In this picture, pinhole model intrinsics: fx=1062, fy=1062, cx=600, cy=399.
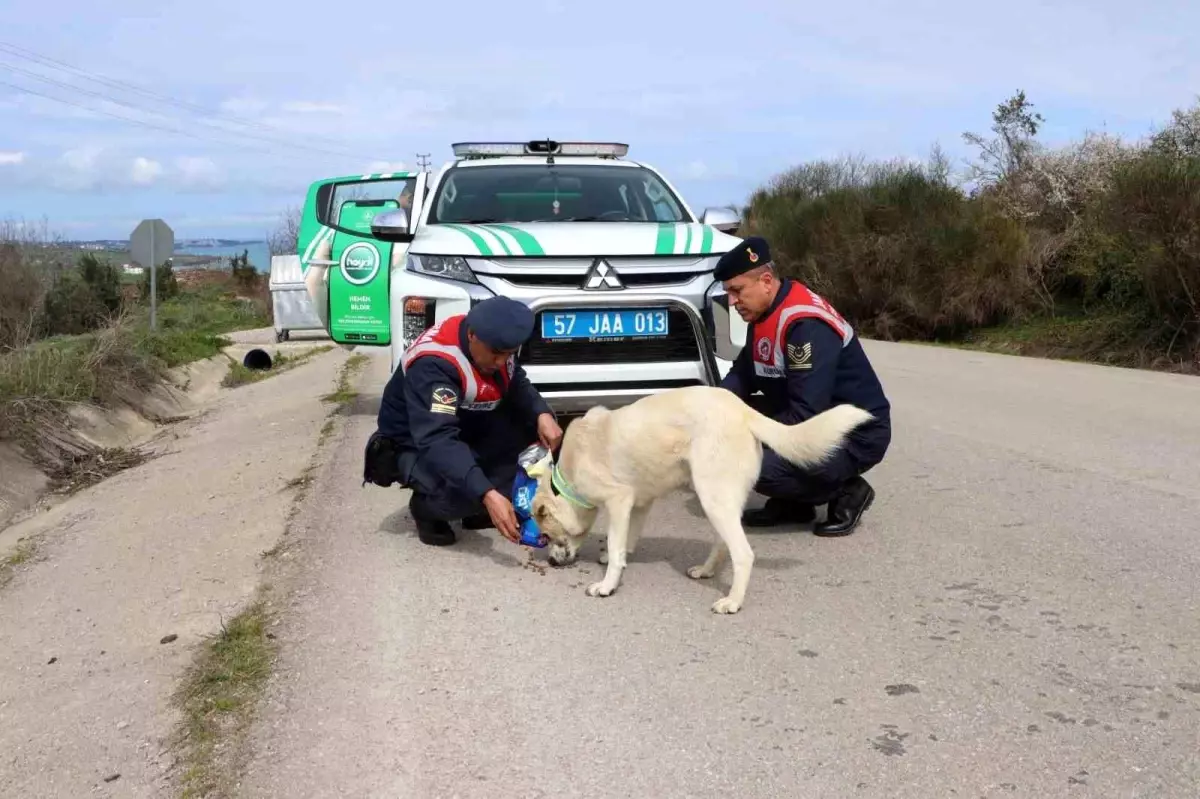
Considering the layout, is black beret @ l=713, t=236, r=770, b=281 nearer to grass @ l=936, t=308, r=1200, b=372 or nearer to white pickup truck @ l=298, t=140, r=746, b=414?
white pickup truck @ l=298, t=140, r=746, b=414

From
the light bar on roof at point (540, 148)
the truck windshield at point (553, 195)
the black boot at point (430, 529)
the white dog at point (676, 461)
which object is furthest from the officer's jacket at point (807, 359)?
the light bar on roof at point (540, 148)

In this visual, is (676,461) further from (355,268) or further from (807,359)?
(355,268)

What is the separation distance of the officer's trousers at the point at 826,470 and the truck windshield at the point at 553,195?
2.85m

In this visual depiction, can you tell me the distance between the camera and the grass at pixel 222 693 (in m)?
3.14

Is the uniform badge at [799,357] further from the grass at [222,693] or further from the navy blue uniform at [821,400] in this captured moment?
the grass at [222,693]

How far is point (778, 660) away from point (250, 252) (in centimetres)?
5530

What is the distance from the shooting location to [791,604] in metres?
4.46

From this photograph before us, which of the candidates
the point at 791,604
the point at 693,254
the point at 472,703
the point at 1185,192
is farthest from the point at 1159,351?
the point at 472,703

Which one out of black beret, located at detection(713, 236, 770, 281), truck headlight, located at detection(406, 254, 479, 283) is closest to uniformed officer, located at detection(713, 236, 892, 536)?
black beret, located at detection(713, 236, 770, 281)

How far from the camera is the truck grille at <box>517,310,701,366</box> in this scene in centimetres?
620

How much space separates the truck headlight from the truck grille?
571 millimetres

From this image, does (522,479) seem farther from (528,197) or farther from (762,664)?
(528,197)

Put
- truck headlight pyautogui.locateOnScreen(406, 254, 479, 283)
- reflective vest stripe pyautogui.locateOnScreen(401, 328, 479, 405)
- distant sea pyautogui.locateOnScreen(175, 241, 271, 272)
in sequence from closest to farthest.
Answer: reflective vest stripe pyautogui.locateOnScreen(401, 328, 479, 405)
truck headlight pyautogui.locateOnScreen(406, 254, 479, 283)
distant sea pyautogui.locateOnScreen(175, 241, 271, 272)

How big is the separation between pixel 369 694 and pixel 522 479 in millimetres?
1549
